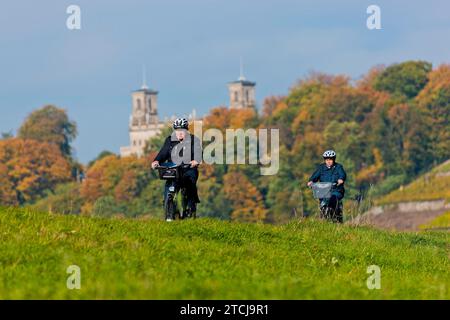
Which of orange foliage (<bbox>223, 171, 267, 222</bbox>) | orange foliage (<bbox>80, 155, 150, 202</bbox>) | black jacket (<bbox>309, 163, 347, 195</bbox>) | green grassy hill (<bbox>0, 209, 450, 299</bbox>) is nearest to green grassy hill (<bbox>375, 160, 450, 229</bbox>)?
orange foliage (<bbox>223, 171, 267, 222</bbox>)

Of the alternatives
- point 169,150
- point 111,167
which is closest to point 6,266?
point 169,150

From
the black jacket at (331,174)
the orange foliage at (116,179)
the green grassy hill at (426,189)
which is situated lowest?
the black jacket at (331,174)

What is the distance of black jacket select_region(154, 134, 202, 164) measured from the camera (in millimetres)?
24750

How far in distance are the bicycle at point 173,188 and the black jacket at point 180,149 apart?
0.15 m

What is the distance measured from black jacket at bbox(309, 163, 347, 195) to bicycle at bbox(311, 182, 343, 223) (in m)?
0.18

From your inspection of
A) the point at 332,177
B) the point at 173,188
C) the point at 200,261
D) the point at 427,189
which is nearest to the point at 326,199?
the point at 332,177

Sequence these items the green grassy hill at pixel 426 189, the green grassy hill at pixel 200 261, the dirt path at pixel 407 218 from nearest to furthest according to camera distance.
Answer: the green grassy hill at pixel 200 261 → the dirt path at pixel 407 218 → the green grassy hill at pixel 426 189

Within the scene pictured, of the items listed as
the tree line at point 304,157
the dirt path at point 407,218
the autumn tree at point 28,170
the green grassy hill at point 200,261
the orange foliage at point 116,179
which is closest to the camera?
the green grassy hill at point 200,261

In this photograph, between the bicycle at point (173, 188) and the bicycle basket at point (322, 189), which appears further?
the bicycle basket at point (322, 189)

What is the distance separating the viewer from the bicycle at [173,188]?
24.8m

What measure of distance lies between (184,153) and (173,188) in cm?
66

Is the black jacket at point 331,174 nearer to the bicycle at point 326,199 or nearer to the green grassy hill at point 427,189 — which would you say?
the bicycle at point 326,199

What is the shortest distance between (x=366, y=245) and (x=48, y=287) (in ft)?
29.7

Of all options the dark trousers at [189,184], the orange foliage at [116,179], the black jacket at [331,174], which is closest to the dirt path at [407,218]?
the orange foliage at [116,179]
